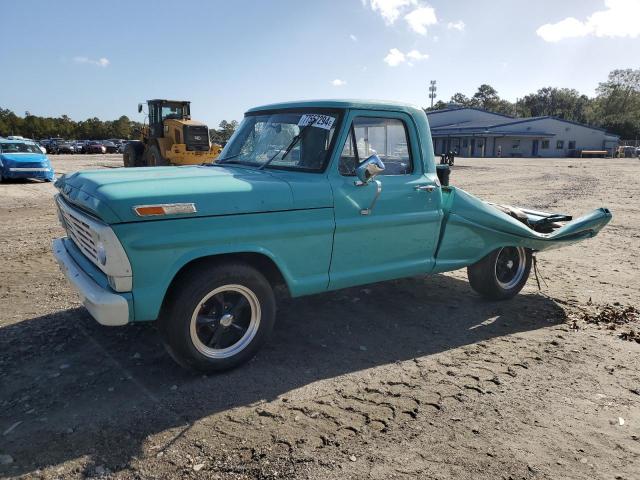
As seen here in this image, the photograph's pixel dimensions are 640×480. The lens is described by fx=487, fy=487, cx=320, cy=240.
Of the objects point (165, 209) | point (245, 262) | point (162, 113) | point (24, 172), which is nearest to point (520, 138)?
point (162, 113)

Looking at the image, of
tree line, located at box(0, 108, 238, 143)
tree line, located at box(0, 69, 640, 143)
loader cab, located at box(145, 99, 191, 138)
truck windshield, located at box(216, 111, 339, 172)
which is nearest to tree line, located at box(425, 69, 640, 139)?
tree line, located at box(0, 69, 640, 143)

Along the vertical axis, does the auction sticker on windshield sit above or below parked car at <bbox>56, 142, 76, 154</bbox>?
below

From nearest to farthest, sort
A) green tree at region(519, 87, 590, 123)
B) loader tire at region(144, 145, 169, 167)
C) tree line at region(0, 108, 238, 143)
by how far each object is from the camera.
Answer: loader tire at region(144, 145, 169, 167)
tree line at region(0, 108, 238, 143)
green tree at region(519, 87, 590, 123)

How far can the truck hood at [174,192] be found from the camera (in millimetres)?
3166

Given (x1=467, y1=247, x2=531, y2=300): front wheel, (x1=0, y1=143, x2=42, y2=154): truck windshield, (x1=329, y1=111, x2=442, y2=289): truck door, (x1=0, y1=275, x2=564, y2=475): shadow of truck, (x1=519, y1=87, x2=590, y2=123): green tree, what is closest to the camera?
(x1=0, y1=275, x2=564, y2=475): shadow of truck

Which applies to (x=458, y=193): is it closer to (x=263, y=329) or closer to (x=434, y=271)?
(x=434, y=271)

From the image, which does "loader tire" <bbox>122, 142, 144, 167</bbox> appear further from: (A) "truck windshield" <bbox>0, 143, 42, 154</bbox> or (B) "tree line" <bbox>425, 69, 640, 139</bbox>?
(B) "tree line" <bbox>425, 69, 640, 139</bbox>

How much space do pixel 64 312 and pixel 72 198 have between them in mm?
1729

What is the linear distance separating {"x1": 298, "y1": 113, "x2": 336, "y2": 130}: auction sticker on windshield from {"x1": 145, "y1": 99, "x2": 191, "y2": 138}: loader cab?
1653 cm

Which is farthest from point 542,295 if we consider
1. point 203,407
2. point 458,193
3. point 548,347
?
point 203,407

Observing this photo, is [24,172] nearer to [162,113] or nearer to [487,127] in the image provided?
[162,113]

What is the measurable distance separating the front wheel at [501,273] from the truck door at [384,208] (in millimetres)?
980

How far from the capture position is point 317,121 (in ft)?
13.9

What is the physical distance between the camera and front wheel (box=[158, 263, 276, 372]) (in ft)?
11.3
